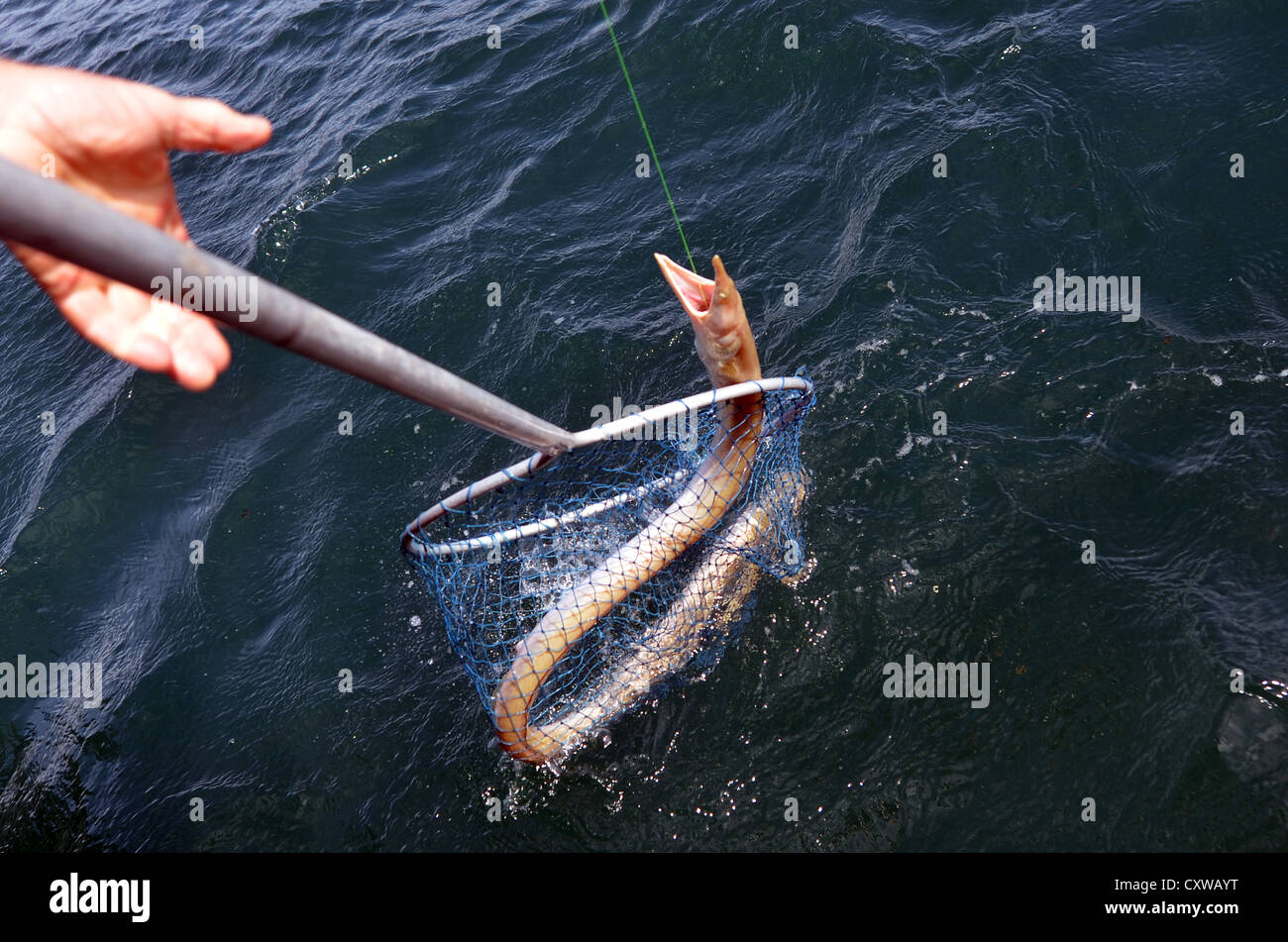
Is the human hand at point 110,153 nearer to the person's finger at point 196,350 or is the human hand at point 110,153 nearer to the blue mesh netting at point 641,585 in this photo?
the person's finger at point 196,350

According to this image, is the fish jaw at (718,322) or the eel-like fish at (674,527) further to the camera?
the eel-like fish at (674,527)

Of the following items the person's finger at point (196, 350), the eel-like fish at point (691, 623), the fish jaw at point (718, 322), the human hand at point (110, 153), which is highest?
the fish jaw at point (718, 322)

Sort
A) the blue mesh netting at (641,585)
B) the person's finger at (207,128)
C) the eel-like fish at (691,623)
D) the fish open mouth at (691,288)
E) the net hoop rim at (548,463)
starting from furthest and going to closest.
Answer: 1. the eel-like fish at (691,623)
2. the blue mesh netting at (641,585)
3. the fish open mouth at (691,288)
4. the net hoop rim at (548,463)
5. the person's finger at (207,128)

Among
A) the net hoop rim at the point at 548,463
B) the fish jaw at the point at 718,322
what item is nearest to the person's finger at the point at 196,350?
the net hoop rim at the point at 548,463

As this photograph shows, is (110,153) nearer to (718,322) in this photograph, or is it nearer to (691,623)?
(718,322)

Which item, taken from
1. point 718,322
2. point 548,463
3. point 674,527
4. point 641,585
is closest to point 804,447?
point 674,527

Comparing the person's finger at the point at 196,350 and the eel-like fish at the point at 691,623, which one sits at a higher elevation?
the person's finger at the point at 196,350
